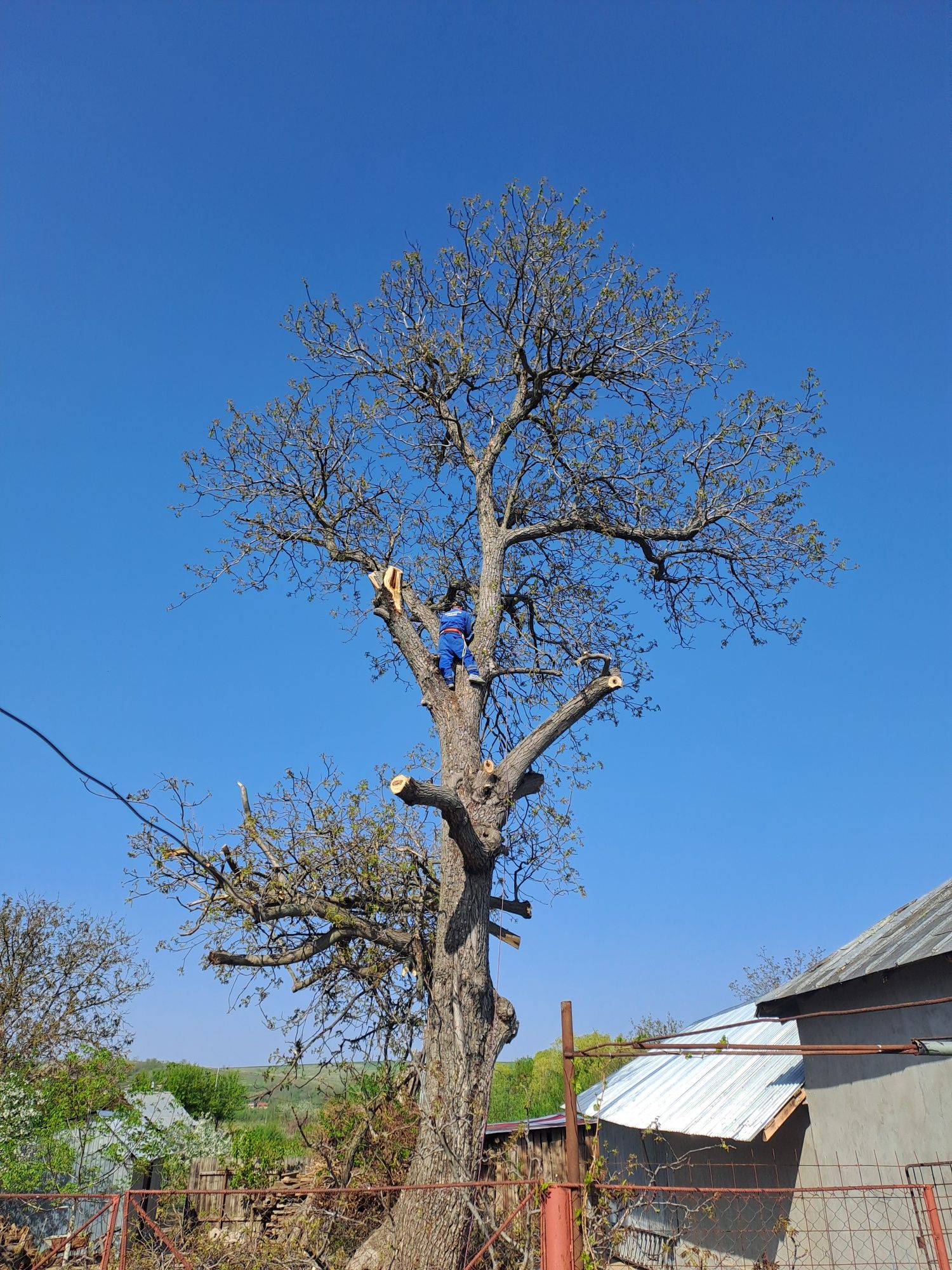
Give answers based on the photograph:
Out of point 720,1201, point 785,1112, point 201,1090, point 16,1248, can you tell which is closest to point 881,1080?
point 785,1112

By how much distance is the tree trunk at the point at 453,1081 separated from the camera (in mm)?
6695

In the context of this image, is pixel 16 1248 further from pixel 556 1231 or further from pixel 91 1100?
pixel 556 1231

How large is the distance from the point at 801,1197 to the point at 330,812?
21.9 feet

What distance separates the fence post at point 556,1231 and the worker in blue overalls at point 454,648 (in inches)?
211

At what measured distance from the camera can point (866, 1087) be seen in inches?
340

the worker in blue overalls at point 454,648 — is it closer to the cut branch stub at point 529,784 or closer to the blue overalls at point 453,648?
the blue overalls at point 453,648

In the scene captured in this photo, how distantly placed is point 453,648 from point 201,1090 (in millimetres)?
27987

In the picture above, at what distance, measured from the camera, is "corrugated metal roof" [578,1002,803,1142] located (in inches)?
403

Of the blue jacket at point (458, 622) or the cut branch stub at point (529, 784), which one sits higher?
the blue jacket at point (458, 622)

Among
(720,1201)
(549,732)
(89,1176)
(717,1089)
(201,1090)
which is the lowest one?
(720,1201)

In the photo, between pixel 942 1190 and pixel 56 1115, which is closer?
pixel 942 1190

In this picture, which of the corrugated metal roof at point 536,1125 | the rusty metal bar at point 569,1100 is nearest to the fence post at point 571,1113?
the rusty metal bar at point 569,1100

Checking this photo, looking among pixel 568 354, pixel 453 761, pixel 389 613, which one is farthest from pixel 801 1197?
pixel 568 354

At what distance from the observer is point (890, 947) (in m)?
8.30
